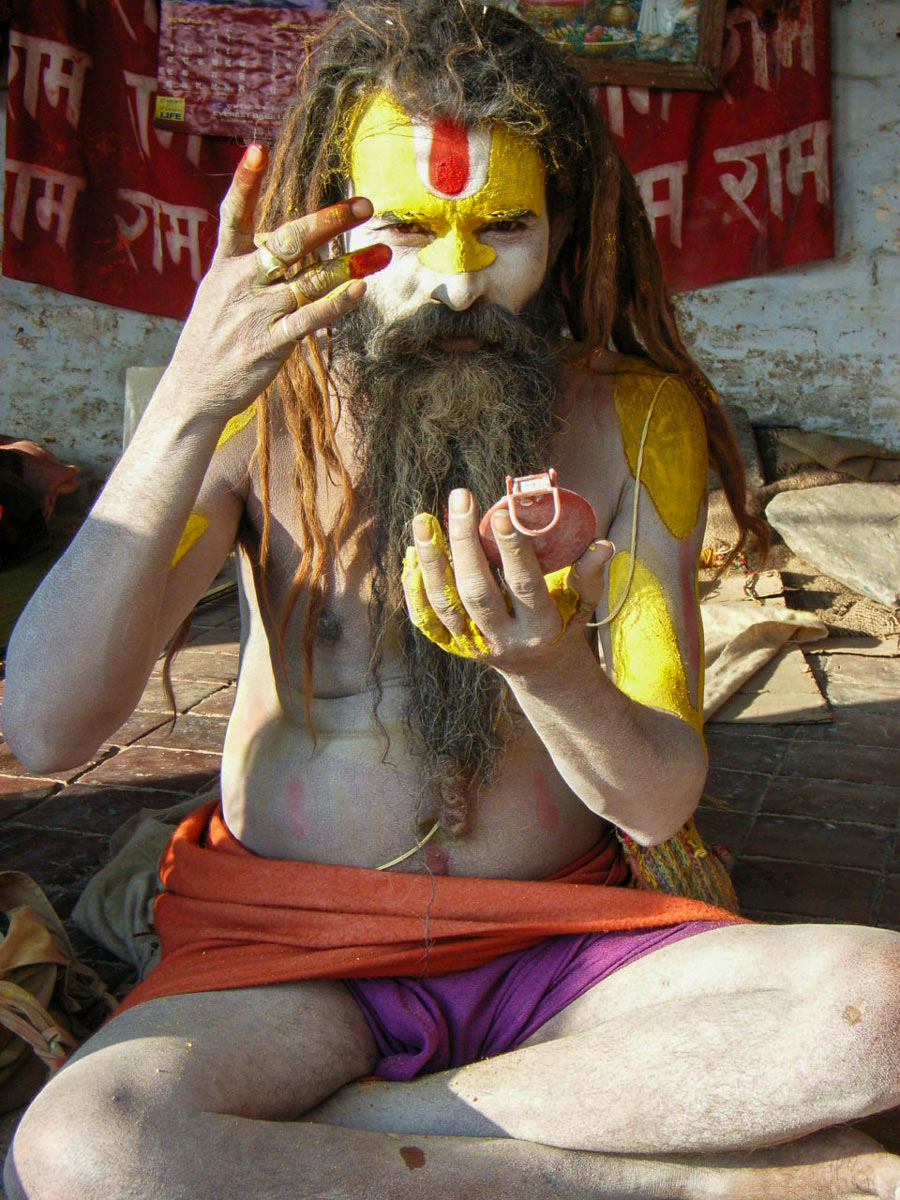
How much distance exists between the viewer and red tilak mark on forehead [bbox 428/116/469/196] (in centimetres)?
201

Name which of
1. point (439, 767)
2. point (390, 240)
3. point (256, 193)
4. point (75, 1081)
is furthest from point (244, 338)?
point (75, 1081)

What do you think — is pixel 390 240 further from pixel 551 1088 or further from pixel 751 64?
pixel 751 64

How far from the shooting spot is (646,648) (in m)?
1.91

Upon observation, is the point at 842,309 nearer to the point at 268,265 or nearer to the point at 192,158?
the point at 192,158

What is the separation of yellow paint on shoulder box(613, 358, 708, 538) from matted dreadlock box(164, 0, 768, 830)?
2.6 inches

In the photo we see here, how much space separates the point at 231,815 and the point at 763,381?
5.13 m

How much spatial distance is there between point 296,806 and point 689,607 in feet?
2.35

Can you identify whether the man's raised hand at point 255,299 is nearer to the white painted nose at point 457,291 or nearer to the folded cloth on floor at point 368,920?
the white painted nose at point 457,291

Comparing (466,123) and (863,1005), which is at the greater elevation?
(466,123)

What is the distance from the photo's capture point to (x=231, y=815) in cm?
212

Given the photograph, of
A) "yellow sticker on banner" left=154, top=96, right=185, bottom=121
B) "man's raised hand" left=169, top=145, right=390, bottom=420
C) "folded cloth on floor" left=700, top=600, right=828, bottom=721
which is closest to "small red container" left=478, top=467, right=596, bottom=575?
"man's raised hand" left=169, top=145, right=390, bottom=420

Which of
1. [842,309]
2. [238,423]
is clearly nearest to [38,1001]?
[238,423]

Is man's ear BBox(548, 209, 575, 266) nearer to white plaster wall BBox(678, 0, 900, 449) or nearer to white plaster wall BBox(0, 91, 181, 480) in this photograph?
white plaster wall BBox(678, 0, 900, 449)

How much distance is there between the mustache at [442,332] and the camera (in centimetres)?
197
